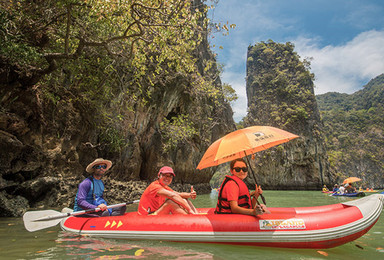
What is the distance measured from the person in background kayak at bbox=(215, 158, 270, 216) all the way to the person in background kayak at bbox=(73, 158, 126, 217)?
242 centimetres

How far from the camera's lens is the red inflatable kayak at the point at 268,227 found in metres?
→ 3.03

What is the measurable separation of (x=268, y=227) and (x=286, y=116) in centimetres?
3452

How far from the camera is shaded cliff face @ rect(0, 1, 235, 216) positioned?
6477mm

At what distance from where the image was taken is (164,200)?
176 inches

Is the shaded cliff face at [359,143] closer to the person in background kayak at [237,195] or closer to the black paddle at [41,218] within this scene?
the person in background kayak at [237,195]

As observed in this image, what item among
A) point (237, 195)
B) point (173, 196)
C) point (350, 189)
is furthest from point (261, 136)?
point (350, 189)

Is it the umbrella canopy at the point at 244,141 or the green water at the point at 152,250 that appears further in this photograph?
the umbrella canopy at the point at 244,141

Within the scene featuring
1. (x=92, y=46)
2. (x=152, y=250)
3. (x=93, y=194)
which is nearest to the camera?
(x=152, y=250)

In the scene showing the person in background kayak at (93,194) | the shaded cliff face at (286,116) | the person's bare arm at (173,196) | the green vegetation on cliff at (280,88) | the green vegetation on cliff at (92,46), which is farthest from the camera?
the green vegetation on cliff at (280,88)

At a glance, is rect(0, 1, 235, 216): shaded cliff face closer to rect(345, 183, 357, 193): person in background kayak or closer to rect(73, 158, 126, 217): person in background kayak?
rect(73, 158, 126, 217): person in background kayak

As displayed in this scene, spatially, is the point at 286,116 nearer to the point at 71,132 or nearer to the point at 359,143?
the point at 359,143

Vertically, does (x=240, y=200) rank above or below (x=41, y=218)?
above

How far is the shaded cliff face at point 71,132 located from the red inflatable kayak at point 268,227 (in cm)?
477

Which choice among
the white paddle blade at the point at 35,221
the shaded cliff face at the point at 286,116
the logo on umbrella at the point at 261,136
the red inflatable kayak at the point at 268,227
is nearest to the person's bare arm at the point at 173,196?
the red inflatable kayak at the point at 268,227
